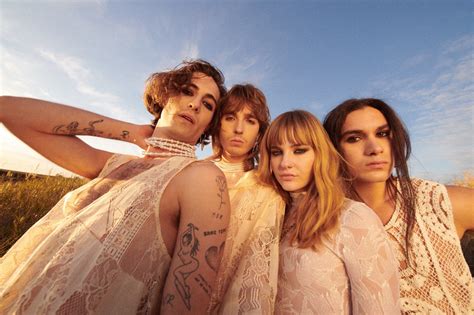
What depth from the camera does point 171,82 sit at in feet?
8.20

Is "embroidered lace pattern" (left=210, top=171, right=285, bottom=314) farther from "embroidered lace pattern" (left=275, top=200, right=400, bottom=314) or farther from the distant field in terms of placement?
the distant field

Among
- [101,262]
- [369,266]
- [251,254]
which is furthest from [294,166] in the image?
[101,262]

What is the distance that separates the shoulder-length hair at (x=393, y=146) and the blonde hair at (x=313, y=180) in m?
0.47

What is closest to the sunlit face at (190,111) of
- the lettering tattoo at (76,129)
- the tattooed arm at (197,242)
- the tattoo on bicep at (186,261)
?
the lettering tattoo at (76,129)

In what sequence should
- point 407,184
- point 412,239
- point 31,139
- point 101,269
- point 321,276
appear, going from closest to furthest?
point 101,269, point 321,276, point 31,139, point 412,239, point 407,184

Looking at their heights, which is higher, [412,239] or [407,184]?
[407,184]

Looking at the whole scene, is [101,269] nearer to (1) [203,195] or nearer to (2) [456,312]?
(1) [203,195]

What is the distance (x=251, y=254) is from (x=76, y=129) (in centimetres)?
181

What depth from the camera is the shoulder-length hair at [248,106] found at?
10.6 ft

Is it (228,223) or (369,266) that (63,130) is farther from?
(369,266)

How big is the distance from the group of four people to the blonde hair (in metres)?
0.01

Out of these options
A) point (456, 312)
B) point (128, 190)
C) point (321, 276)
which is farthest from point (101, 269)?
point (456, 312)

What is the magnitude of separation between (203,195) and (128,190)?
0.54 meters

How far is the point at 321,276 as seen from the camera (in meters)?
1.80
